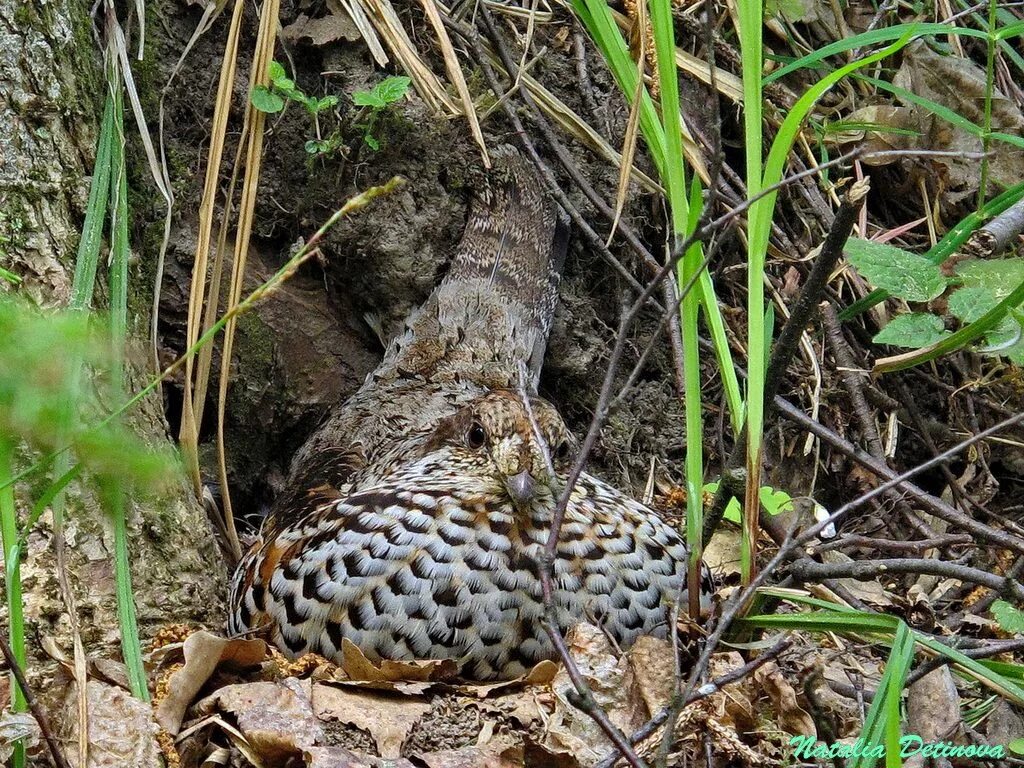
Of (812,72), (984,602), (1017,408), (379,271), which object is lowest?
(984,602)

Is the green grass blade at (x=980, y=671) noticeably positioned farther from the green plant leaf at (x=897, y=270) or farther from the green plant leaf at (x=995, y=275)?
the green plant leaf at (x=995, y=275)

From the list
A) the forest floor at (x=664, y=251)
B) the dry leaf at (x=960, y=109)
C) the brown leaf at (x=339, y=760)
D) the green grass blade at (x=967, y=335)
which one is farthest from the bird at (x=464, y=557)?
the dry leaf at (x=960, y=109)

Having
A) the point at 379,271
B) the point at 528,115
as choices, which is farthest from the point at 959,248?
the point at 379,271

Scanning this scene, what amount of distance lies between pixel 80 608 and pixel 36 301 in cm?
66

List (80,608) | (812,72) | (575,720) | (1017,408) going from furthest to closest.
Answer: (812,72)
(1017,408)
(80,608)
(575,720)

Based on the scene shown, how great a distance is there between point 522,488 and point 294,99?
159cm

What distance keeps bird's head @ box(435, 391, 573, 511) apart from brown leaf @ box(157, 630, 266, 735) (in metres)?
0.64

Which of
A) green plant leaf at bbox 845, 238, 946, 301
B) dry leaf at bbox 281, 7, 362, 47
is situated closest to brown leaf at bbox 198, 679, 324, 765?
green plant leaf at bbox 845, 238, 946, 301

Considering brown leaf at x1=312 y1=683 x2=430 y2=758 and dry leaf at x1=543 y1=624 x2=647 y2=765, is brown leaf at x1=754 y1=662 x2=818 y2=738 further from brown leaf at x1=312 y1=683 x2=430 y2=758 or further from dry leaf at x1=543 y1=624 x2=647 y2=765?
brown leaf at x1=312 y1=683 x2=430 y2=758

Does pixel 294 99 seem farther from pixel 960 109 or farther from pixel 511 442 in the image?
pixel 960 109

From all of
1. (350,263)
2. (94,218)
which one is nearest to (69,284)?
(94,218)

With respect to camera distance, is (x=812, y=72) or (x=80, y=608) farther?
(x=812, y=72)

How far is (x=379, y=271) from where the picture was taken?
3.66 m

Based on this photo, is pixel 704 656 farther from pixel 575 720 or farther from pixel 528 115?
pixel 528 115
